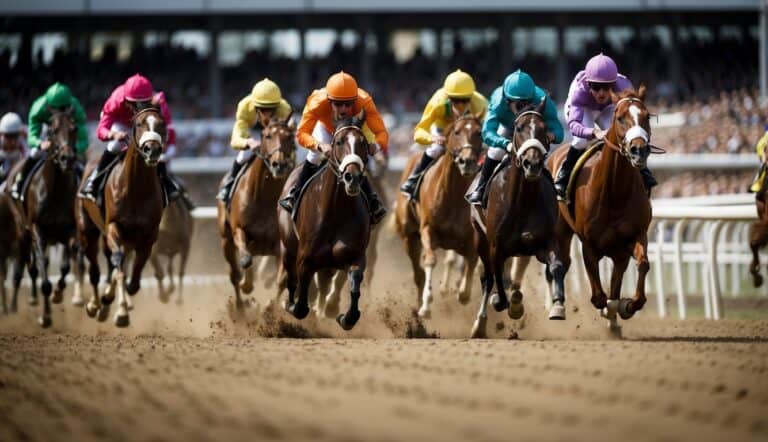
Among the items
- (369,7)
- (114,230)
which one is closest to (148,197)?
(114,230)

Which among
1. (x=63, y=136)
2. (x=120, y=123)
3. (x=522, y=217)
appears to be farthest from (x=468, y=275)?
→ (x=63, y=136)

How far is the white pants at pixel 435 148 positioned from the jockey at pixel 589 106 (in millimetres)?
1698

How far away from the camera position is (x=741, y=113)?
20.7 m

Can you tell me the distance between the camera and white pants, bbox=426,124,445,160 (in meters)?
10.5

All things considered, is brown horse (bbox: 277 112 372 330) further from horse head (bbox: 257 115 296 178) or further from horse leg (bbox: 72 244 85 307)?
horse leg (bbox: 72 244 85 307)

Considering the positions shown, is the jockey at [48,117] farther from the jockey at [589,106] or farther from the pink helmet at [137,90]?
the jockey at [589,106]

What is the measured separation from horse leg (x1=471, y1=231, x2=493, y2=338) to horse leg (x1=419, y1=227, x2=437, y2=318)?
0.78m

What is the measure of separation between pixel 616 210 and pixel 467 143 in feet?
4.28

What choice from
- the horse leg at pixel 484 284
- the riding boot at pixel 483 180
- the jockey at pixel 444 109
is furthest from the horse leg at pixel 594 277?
the jockey at pixel 444 109

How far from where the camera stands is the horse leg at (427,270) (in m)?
9.72

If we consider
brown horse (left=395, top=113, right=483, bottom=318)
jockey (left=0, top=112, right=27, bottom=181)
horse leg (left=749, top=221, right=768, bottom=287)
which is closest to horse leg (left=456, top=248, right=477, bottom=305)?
brown horse (left=395, top=113, right=483, bottom=318)

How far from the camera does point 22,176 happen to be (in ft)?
38.2

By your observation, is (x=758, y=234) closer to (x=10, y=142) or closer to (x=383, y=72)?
(x=10, y=142)

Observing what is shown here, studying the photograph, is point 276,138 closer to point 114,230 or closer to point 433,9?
point 114,230
